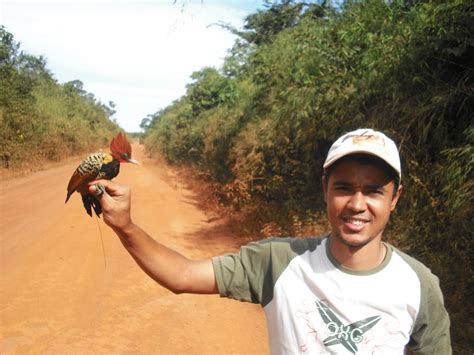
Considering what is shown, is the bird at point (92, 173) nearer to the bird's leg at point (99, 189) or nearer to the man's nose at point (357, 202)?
the bird's leg at point (99, 189)

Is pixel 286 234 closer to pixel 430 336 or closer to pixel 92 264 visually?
pixel 92 264

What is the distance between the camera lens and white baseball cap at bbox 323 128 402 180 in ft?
5.10

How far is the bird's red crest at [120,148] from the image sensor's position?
209 cm

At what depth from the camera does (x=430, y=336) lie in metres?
1.59

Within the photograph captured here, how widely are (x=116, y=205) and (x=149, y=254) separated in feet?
0.70

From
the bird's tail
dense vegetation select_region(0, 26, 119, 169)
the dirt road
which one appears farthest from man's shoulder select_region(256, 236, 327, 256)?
dense vegetation select_region(0, 26, 119, 169)

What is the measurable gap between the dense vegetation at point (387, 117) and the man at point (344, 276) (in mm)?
2067

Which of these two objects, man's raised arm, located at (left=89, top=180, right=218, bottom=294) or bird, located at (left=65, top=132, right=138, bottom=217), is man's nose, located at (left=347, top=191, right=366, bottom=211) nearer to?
man's raised arm, located at (left=89, top=180, right=218, bottom=294)

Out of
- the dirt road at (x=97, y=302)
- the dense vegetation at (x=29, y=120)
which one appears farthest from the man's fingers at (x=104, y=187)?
the dense vegetation at (x=29, y=120)

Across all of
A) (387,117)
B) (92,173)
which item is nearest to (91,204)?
(92,173)

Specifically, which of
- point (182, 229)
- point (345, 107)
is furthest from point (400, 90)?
point (182, 229)

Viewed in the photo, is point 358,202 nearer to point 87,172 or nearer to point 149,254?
point 149,254

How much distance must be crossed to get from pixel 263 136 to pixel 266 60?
1444 mm

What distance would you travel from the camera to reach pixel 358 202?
1570mm
